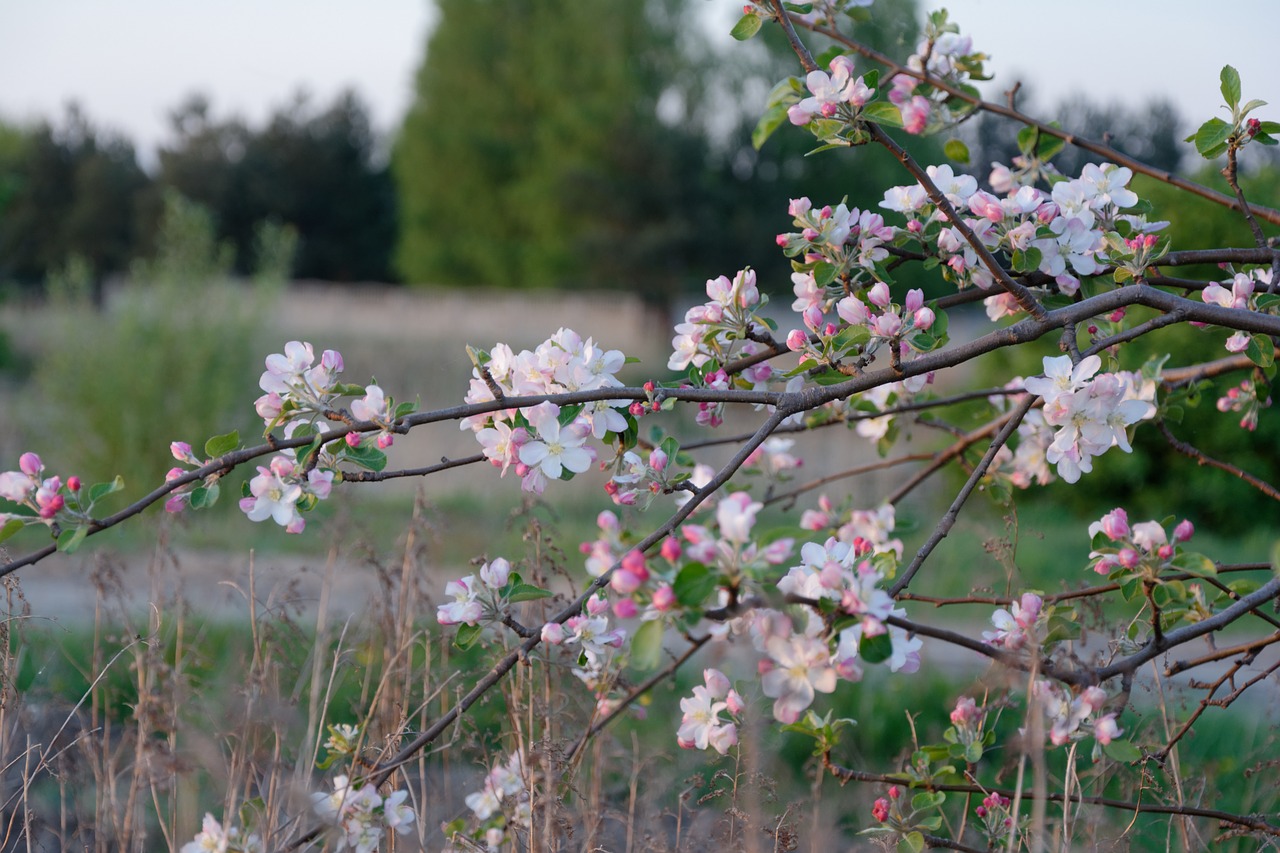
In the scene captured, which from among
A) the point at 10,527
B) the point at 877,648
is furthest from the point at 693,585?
the point at 10,527

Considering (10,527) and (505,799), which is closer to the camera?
(10,527)

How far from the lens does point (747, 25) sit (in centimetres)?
155

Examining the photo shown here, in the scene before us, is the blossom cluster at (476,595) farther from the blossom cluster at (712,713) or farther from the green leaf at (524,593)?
the blossom cluster at (712,713)

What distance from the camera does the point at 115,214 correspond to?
80.5 feet

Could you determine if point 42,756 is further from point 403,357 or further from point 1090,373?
point 403,357

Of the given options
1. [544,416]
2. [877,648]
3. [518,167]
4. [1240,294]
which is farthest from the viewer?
[518,167]

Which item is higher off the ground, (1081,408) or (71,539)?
(1081,408)

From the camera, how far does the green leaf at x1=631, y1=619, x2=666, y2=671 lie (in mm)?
883

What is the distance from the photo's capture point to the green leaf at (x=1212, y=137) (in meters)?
1.54

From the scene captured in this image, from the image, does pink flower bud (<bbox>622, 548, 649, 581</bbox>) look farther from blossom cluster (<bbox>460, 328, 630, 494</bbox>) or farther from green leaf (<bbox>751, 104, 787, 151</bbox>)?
green leaf (<bbox>751, 104, 787, 151</bbox>)

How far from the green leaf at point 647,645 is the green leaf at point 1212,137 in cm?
116

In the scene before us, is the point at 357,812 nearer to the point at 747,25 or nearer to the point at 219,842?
the point at 219,842

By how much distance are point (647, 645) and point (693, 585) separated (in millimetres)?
80

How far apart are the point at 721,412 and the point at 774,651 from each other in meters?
0.57
